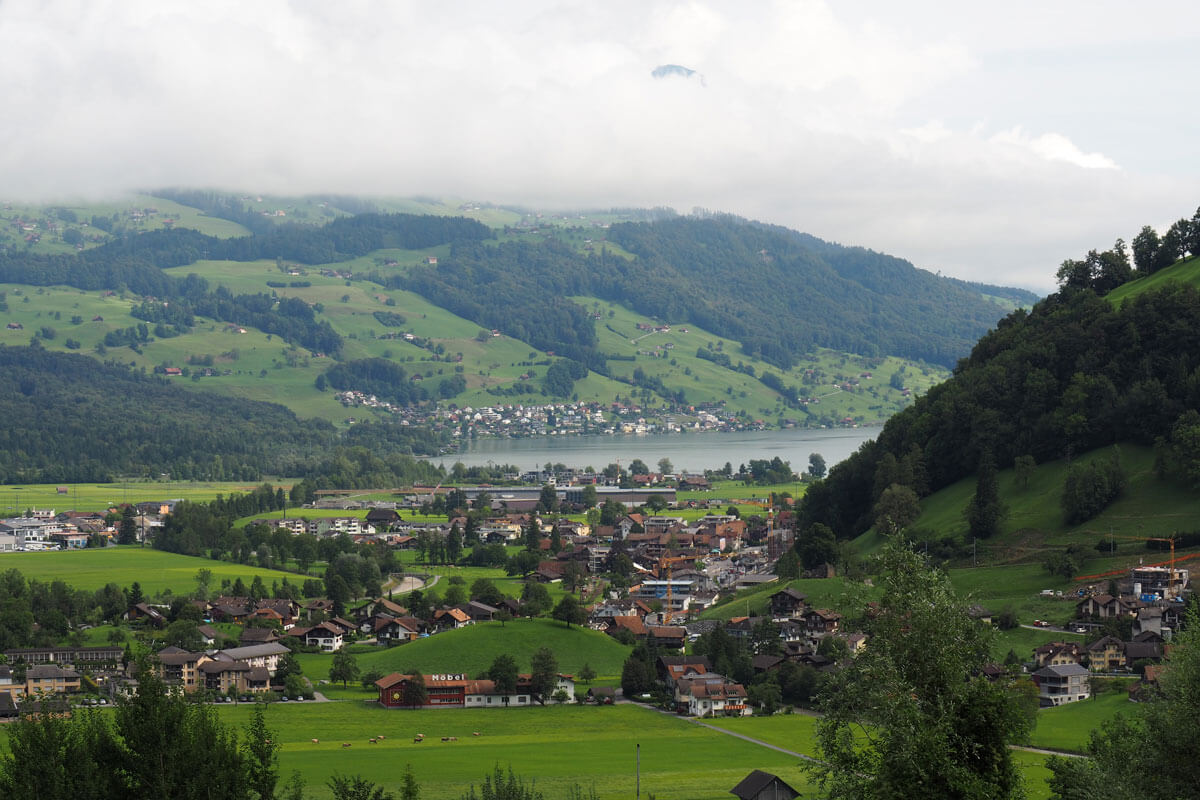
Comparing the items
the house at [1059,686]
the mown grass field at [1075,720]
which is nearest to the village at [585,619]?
the house at [1059,686]

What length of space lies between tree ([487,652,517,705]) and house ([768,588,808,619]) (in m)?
13.8

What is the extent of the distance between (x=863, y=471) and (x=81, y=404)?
120183 mm

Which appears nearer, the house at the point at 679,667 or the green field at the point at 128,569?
the house at the point at 679,667

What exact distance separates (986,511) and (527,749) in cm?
2811

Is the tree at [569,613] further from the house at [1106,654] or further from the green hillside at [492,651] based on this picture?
the house at [1106,654]

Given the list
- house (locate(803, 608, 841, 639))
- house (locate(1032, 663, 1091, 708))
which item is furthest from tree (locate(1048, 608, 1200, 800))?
house (locate(803, 608, 841, 639))

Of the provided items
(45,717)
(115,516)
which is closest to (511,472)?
(115,516)

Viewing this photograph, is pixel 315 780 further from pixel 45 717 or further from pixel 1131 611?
pixel 1131 611

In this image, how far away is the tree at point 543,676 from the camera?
157ft

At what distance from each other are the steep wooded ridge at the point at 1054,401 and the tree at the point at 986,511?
597cm

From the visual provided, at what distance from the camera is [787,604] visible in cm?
5834

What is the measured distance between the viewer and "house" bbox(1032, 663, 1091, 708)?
141 ft

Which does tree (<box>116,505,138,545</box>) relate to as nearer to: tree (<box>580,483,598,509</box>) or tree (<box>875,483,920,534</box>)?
tree (<box>580,483,598,509</box>)

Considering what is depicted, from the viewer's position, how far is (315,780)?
112 feet
